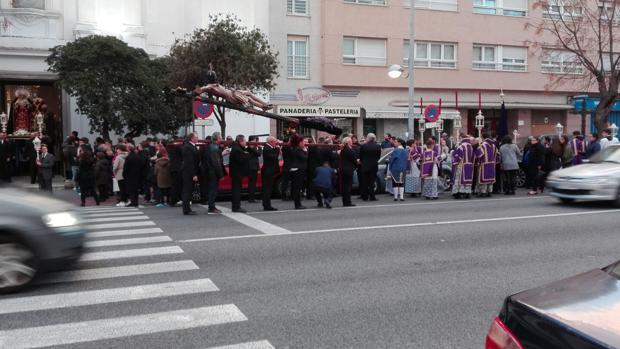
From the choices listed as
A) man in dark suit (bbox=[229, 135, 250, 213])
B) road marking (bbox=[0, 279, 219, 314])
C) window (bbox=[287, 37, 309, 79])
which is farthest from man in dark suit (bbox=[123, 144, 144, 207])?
window (bbox=[287, 37, 309, 79])

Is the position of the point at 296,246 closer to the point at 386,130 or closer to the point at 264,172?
the point at 264,172

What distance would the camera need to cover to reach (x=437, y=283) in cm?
628

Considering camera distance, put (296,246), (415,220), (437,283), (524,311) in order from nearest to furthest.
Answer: (524,311)
(437,283)
(296,246)
(415,220)

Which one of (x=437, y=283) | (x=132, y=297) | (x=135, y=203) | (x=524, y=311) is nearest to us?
(x=524, y=311)

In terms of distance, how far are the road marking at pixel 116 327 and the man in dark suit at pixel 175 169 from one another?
9.45 m

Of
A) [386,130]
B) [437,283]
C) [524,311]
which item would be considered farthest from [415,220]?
[386,130]

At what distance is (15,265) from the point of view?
5.86 m

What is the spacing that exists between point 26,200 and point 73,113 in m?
19.4

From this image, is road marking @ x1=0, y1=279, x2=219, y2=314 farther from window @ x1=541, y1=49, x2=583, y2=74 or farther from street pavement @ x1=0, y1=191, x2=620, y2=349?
window @ x1=541, y1=49, x2=583, y2=74

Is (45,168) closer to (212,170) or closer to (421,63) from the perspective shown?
(212,170)

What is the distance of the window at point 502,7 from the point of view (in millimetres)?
32344

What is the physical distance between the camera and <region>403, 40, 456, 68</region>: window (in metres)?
31.0

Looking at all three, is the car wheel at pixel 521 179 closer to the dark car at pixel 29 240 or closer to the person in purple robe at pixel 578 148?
the person in purple robe at pixel 578 148

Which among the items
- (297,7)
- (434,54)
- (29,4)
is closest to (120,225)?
(29,4)
